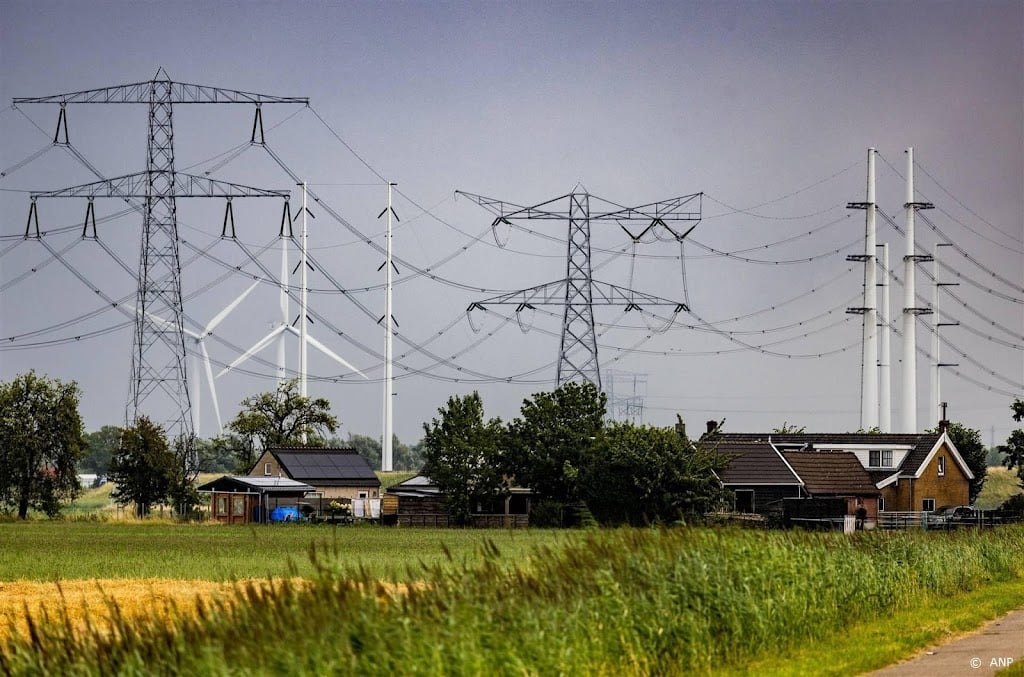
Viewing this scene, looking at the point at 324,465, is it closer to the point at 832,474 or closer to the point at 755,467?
the point at 755,467

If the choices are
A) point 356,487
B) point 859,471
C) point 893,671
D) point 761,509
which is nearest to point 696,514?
point 761,509

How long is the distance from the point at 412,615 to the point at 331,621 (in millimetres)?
1459

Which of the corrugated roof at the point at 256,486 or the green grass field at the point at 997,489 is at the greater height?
the corrugated roof at the point at 256,486

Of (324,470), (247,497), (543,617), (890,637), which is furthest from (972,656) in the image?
(324,470)

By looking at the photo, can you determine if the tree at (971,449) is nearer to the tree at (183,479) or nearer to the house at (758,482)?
the house at (758,482)

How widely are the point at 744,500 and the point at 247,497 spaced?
38.7 m

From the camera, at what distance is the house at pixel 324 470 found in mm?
119875

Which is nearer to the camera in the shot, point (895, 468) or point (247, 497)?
point (895, 468)

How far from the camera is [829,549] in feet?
104

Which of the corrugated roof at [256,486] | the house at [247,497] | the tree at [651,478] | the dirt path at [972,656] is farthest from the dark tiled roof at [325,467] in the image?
the dirt path at [972,656]

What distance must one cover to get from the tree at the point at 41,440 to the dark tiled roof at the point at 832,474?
175ft

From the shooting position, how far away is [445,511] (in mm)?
99625

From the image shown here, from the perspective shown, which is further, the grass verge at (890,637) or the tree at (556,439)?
the tree at (556,439)

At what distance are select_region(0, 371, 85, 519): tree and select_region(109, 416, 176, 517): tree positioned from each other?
10.9 feet
